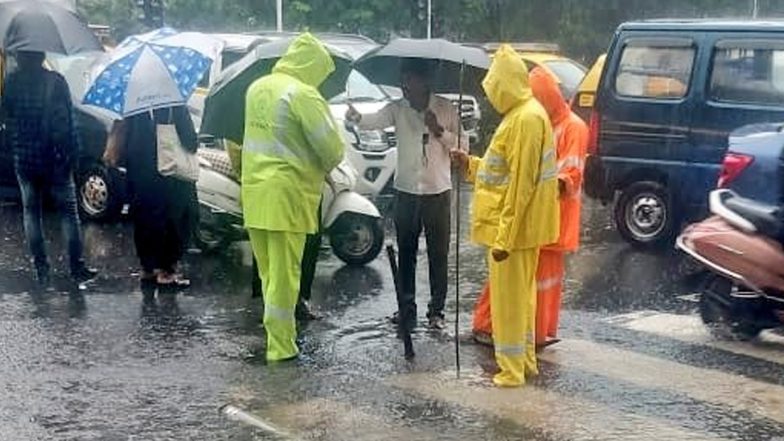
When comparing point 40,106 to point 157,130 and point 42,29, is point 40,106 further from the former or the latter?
point 157,130

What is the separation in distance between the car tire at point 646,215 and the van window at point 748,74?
108cm

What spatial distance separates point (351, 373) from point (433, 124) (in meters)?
1.81

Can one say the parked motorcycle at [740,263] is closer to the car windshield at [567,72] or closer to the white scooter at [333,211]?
the white scooter at [333,211]

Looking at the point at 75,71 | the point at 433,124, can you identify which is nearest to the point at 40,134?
the point at 433,124

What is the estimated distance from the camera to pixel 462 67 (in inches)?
322

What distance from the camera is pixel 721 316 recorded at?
884cm

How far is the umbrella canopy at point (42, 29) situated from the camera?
9.52m

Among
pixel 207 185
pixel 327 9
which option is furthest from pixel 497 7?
pixel 207 185

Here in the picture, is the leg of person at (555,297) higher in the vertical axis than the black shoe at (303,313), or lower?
higher

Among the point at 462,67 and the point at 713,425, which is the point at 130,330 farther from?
the point at 713,425

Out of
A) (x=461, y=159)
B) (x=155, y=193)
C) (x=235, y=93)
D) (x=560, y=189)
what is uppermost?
(x=235, y=93)

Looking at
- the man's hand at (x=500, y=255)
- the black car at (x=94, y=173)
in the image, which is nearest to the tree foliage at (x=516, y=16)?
the black car at (x=94, y=173)

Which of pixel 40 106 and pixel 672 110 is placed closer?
pixel 40 106

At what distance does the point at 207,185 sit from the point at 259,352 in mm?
3281
